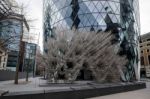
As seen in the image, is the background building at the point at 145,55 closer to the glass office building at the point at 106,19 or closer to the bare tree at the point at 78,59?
the glass office building at the point at 106,19

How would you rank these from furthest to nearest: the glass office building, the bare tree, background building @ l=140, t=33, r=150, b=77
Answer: background building @ l=140, t=33, r=150, b=77 < the glass office building < the bare tree

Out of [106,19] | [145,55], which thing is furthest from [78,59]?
[145,55]

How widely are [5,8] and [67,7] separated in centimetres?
3006

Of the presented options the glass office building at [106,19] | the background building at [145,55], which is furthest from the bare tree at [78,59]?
the background building at [145,55]

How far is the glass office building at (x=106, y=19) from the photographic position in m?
34.3

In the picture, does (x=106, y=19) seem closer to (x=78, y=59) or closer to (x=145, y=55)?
(x=78, y=59)

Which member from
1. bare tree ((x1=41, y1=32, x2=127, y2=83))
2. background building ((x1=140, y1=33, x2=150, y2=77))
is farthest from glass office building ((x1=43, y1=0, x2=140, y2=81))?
background building ((x1=140, y1=33, x2=150, y2=77))

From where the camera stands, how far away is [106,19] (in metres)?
34.7

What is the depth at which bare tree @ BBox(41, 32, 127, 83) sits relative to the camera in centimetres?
1934

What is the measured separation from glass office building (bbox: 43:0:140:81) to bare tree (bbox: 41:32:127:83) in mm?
10329

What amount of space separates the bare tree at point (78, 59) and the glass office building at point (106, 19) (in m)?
10.3

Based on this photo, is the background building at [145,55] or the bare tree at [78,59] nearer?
the bare tree at [78,59]

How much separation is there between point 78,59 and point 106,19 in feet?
57.0

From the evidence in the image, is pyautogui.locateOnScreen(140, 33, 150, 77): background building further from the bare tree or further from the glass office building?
the bare tree
